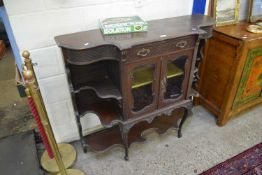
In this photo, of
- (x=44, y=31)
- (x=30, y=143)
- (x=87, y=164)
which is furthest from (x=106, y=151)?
(x=44, y=31)

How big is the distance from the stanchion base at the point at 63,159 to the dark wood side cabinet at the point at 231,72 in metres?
1.27

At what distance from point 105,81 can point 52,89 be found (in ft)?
1.25

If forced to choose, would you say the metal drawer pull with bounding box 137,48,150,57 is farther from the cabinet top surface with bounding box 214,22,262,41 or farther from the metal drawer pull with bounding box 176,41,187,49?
the cabinet top surface with bounding box 214,22,262,41

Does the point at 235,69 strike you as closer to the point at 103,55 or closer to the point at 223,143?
the point at 223,143

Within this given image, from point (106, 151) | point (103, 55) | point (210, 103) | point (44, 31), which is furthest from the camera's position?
point (210, 103)

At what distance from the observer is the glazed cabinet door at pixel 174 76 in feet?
4.24

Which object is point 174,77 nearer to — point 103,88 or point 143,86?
point 143,86

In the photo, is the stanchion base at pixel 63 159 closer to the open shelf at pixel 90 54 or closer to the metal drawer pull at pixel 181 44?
the open shelf at pixel 90 54

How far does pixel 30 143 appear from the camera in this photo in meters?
1.60

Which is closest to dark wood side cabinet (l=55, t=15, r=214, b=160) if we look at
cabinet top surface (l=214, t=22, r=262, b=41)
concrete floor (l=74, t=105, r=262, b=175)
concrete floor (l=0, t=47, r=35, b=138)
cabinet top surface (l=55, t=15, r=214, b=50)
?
cabinet top surface (l=55, t=15, r=214, b=50)

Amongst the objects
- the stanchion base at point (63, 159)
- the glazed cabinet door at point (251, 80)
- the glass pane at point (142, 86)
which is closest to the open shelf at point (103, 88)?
the glass pane at point (142, 86)

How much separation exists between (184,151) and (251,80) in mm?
803

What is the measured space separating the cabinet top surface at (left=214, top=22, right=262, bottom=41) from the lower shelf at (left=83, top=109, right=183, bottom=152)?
75cm

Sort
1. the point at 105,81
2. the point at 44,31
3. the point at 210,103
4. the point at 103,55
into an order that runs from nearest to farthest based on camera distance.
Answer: the point at 103,55
the point at 44,31
the point at 105,81
the point at 210,103
